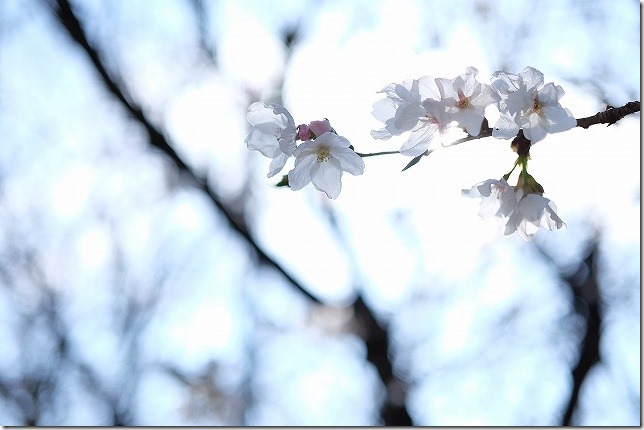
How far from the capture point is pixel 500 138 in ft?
3.80

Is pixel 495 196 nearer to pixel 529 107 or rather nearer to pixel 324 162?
pixel 529 107

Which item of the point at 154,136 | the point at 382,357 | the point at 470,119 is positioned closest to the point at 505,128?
the point at 470,119

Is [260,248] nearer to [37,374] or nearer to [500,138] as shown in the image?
[37,374]

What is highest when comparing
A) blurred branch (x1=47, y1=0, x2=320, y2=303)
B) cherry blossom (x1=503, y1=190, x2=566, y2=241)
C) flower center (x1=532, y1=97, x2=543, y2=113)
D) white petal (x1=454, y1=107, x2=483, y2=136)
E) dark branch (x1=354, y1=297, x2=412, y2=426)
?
white petal (x1=454, y1=107, x2=483, y2=136)

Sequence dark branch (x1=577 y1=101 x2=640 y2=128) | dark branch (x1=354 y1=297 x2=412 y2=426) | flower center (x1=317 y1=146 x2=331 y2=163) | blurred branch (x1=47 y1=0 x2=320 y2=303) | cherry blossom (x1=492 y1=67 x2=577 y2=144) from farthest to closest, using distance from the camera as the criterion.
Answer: dark branch (x1=354 y1=297 x2=412 y2=426), blurred branch (x1=47 y1=0 x2=320 y2=303), flower center (x1=317 y1=146 x2=331 y2=163), cherry blossom (x1=492 y1=67 x2=577 y2=144), dark branch (x1=577 y1=101 x2=640 y2=128)

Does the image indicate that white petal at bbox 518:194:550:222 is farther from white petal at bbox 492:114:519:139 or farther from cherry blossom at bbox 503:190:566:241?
white petal at bbox 492:114:519:139

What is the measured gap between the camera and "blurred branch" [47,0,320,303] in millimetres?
4121

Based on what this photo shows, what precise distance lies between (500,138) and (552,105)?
6.3 inches

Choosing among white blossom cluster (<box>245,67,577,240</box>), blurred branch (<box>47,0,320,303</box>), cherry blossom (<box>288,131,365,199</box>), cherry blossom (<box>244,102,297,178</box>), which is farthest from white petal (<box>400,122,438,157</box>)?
blurred branch (<box>47,0,320,303</box>)

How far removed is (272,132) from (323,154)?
5.3 inches

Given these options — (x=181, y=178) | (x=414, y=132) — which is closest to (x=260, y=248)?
(x=181, y=178)

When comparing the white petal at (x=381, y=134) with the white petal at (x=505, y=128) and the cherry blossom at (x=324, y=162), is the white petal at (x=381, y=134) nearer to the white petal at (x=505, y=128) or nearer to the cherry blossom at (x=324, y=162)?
the cherry blossom at (x=324, y=162)

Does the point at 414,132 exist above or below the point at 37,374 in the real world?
above

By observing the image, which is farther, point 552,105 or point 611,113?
point 552,105
